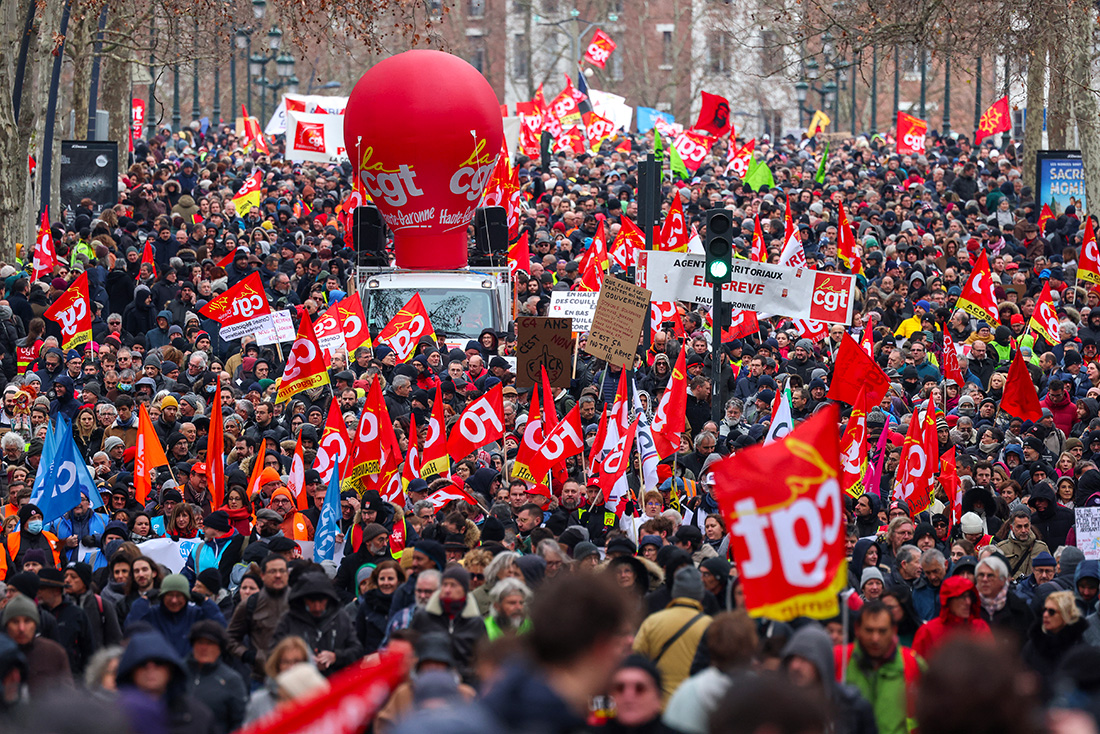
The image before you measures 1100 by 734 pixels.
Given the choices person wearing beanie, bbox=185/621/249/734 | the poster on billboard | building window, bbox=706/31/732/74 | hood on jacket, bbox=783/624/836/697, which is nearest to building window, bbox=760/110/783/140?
building window, bbox=706/31/732/74

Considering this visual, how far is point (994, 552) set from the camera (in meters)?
Result: 9.59

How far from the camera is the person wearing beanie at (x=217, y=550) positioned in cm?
1039

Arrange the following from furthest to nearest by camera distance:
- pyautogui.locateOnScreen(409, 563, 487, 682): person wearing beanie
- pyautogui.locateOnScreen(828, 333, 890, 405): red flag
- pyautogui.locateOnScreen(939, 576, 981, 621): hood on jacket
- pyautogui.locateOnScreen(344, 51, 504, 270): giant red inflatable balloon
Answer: pyautogui.locateOnScreen(344, 51, 504, 270): giant red inflatable balloon → pyautogui.locateOnScreen(828, 333, 890, 405): red flag → pyautogui.locateOnScreen(939, 576, 981, 621): hood on jacket → pyautogui.locateOnScreen(409, 563, 487, 682): person wearing beanie

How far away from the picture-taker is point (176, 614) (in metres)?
8.52

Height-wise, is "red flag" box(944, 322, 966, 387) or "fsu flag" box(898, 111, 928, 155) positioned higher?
"fsu flag" box(898, 111, 928, 155)

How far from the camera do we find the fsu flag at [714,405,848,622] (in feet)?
20.0

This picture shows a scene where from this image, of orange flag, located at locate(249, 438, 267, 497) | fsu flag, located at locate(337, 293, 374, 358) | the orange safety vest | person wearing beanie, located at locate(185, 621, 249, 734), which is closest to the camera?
person wearing beanie, located at locate(185, 621, 249, 734)

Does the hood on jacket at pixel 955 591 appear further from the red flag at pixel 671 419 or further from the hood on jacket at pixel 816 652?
the red flag at pixel 671 419

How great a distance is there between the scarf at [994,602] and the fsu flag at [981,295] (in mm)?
8583

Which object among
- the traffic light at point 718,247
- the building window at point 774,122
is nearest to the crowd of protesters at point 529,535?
the traffic light at point 718,247

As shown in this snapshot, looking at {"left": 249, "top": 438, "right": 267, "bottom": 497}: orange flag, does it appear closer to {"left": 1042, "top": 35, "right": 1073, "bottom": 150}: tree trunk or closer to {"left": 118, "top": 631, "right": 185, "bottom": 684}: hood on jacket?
{"left": 118, "top": 631, "right": 185, "bottom": 684}: hood on jacket

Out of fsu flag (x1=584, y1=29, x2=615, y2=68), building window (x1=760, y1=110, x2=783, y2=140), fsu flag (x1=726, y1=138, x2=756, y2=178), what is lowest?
fsu flag (x1=726, y1=138, x2=756, y2=178)

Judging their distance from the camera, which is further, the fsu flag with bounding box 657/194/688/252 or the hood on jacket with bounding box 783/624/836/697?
the fsu flag with bounding box 657/194/688/252

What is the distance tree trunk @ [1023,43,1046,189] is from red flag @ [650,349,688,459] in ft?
A: 65.5
